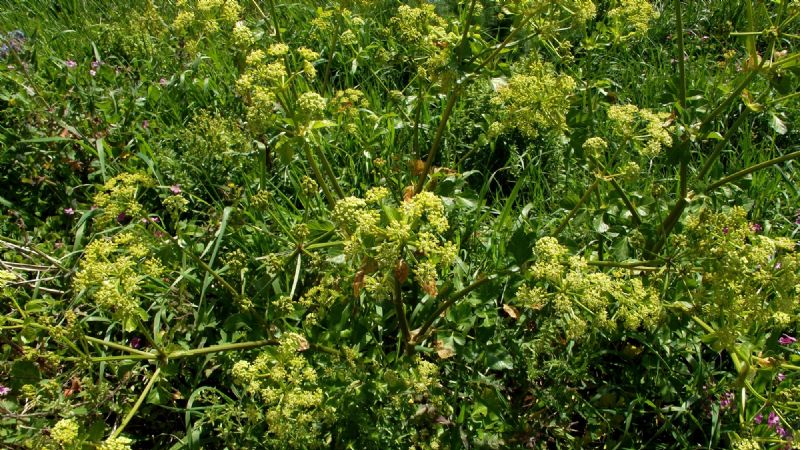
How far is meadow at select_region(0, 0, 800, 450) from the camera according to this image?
7.04 ft

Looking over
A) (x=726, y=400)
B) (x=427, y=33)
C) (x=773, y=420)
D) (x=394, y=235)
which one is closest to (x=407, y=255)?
(x=394, y=235)

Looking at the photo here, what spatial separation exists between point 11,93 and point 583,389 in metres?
3.54

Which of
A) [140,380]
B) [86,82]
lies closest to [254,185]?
[140,380]

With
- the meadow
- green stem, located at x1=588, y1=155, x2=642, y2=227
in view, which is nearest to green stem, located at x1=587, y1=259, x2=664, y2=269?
the meadow

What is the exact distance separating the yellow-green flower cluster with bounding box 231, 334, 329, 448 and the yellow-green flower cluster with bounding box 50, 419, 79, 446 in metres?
0.47

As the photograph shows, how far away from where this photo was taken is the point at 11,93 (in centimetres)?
393

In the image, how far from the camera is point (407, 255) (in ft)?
6.59

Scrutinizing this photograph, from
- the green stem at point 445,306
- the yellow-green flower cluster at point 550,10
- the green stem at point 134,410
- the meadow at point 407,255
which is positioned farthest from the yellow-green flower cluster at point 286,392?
the yellow-green flower cluster at point 550,10

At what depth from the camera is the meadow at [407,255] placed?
7.04ft

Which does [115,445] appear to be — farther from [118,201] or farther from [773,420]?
[773,420]

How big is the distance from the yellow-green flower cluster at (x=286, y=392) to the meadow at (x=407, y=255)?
0.5 inches

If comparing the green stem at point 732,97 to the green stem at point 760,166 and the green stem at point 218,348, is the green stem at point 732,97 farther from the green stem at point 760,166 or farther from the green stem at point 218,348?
the green stem at point 218,348

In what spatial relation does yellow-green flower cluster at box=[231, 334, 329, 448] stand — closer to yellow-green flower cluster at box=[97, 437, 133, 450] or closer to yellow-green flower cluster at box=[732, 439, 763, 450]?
yellow-green flower cluster at box=[97, 437, 133, 450]

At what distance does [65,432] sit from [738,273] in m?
1.97
